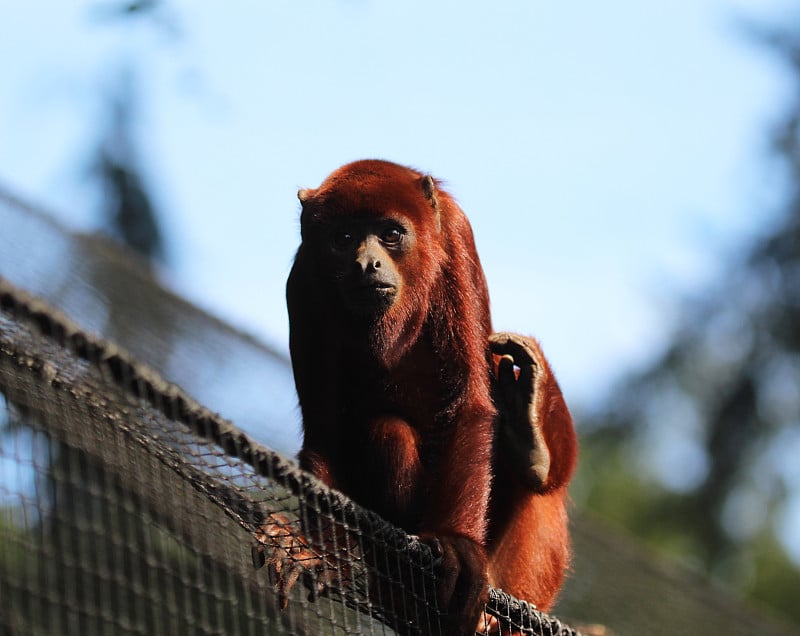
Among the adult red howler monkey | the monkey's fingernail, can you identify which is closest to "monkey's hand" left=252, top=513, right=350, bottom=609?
the monkey's fingernail

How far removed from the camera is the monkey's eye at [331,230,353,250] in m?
5.22

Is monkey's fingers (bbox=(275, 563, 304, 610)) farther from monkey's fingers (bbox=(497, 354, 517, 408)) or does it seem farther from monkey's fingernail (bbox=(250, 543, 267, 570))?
monkey's fingers (bbox=(497, 354, 517, 408))

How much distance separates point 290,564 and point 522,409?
4.39 ft

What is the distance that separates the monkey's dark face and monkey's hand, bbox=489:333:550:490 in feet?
1.84

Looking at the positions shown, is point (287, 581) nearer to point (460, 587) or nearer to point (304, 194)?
point (460, 587)

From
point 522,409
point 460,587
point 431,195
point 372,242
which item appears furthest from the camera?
point 431,195

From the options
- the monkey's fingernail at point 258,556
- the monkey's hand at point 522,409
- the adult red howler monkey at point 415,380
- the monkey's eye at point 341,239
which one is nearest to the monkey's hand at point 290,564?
the monkey's fingernail at point 258,556

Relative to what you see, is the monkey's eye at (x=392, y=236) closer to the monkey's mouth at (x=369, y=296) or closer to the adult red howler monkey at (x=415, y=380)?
the adult red howler monkey at (x=415, y=380)

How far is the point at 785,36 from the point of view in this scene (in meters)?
25.8

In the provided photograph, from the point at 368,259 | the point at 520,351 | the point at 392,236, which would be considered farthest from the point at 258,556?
the point at 392,236

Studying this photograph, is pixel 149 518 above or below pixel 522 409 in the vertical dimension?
below

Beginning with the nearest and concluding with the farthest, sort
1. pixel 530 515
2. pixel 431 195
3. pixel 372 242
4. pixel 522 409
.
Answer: pixel 522 409, pixel 372 242, pixel 530 515, pixel 431 195

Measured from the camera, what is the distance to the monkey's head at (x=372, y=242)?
5.13m

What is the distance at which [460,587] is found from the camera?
167 inches
